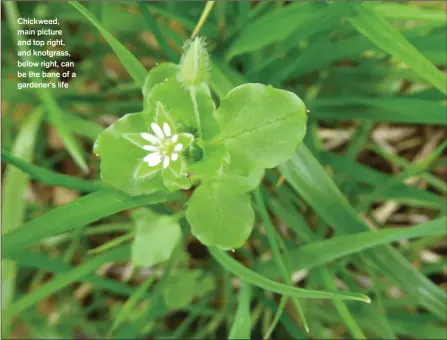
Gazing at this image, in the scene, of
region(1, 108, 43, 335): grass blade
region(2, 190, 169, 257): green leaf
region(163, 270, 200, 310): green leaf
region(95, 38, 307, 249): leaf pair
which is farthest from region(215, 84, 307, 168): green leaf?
region(1, 108, 43, 335): grass blade

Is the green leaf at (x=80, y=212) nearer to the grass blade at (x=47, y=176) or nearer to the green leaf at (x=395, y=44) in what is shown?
the grass blade at (x=47, y=176)

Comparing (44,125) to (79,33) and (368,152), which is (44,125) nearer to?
(79,33)

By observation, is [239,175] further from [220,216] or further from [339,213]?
[339,213]

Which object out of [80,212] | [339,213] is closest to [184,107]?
[80,212]

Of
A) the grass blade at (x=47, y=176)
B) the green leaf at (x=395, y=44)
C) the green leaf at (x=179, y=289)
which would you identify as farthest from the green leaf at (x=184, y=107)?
the green leaf at (x=179, y=289)

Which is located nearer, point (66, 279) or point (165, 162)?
point (165, 162)

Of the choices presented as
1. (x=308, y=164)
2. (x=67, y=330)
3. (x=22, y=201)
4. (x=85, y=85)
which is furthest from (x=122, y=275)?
(x=308, y=164)

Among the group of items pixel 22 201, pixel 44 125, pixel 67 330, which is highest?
pixel 44 125
